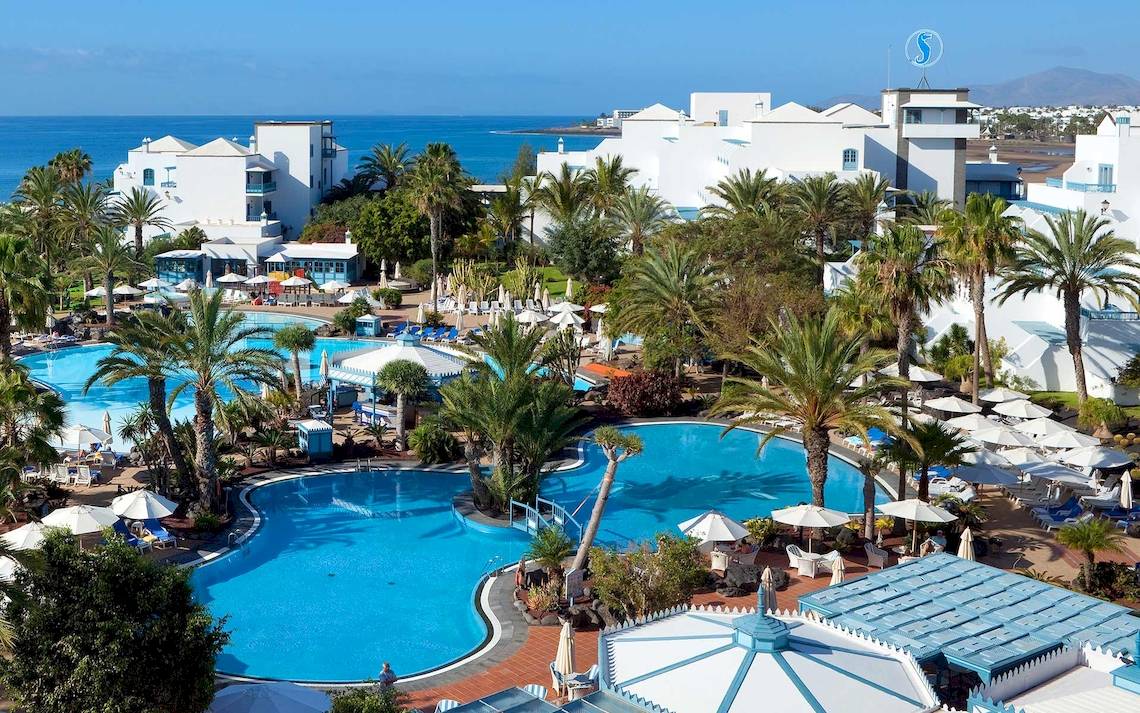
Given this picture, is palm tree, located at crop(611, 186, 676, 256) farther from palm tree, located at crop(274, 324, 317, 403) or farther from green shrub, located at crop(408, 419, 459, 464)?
green shrub, located at crop(408, 419, 459, 464)

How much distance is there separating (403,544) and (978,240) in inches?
641

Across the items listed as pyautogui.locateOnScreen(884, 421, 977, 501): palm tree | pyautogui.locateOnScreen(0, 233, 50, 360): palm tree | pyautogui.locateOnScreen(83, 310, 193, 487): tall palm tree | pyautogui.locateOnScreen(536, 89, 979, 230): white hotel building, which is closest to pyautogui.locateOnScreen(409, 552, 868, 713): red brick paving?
pyautogui.locateOnScreen(884, 421, 977, 501): palm tree

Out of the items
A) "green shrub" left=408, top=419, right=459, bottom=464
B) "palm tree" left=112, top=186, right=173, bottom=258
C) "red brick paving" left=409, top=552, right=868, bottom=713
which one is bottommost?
"red brick paving" left=409, top=552, right=868, bottom=713

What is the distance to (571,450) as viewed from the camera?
29.3m

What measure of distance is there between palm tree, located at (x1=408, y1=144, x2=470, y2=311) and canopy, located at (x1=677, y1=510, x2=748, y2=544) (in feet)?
86.7

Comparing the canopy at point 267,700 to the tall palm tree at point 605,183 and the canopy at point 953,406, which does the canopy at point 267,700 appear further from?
the tall palm tree at point 605,183

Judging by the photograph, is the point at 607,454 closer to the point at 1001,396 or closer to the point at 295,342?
the point at 1001,396

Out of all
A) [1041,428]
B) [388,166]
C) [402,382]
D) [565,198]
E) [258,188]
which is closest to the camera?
A: [1041,428]

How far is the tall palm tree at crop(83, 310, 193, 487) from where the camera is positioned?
23312 mm

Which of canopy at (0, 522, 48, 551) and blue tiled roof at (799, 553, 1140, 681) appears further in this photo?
canopy at (0, 522, 48, 551)

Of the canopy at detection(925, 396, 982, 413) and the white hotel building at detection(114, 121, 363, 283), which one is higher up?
the white hotel building at detection(114, 121, 363, 283)

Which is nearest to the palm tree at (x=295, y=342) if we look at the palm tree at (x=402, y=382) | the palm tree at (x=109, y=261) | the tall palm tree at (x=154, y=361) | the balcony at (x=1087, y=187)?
the palm tree at (x=402, y=382)

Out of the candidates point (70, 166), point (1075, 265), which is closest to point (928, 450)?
point (1075, 265)

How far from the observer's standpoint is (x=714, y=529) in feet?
68.8
